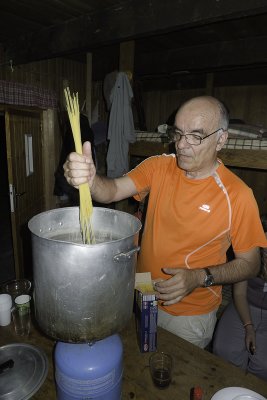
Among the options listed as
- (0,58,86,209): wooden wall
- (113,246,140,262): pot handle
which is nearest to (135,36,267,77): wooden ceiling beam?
(0,58,86,209): wooden wall

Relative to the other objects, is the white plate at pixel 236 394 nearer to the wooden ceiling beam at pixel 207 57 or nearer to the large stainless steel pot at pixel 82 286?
the large stainless steel pot at pixel 82 286

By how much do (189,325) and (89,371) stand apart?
36.9 inches

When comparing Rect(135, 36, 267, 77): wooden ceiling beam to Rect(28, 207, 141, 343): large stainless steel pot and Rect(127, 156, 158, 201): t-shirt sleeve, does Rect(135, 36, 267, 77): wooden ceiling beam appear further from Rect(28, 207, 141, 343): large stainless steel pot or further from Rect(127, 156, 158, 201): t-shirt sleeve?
Rect(28, 207, 141, 343): large stainless steel pot

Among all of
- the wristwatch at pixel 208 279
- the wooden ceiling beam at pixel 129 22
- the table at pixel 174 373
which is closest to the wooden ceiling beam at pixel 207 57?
the wooden ceiling beam at pixel 129 22

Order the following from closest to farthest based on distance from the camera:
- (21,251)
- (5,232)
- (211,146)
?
(211,146) < (21,251) < (5,232)

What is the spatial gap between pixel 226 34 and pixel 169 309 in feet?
12.0

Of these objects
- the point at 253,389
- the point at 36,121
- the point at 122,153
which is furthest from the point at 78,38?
the point at 253,389

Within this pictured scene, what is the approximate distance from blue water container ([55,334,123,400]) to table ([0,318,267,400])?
0.16 meters

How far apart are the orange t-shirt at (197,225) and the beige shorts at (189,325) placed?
36mm

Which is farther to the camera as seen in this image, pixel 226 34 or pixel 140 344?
pixel 226 34

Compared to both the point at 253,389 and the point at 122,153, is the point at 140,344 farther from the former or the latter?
the point at 122,153

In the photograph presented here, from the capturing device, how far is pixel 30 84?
442 cm

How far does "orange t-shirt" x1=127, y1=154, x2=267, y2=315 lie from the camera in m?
1.53

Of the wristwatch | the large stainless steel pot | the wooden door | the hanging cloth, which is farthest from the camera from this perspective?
the wooden door
